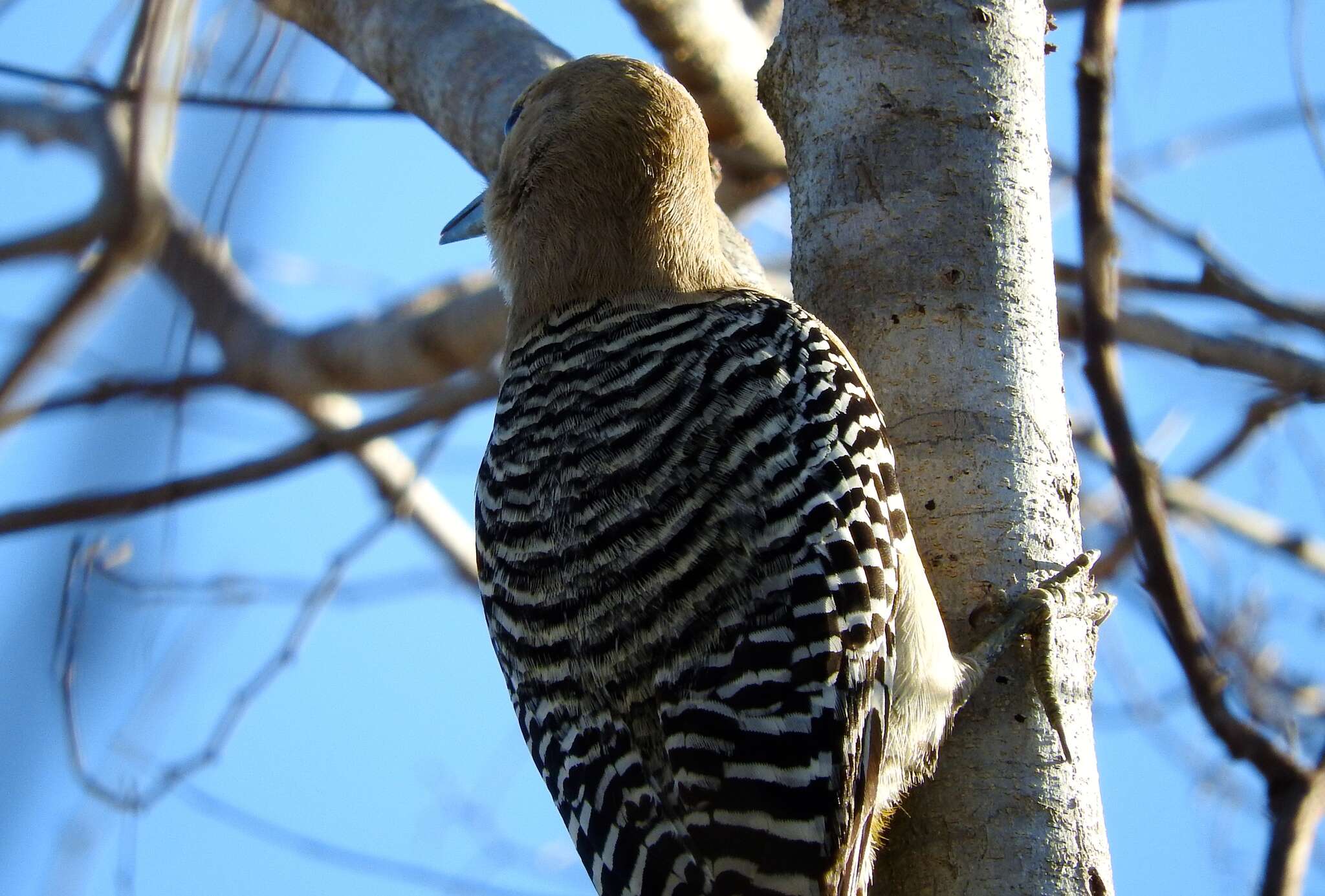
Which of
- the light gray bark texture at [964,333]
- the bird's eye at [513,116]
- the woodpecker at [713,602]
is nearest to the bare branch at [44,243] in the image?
the bird's eye at [513,116]

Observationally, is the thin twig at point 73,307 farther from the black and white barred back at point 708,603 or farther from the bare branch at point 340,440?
the bare branch at point 340,440

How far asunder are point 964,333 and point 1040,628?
66cm

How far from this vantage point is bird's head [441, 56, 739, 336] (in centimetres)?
372

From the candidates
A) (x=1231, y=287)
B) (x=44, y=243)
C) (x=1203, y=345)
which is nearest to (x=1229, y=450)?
(x=1203, y=345)

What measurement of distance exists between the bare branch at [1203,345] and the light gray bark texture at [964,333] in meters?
2.09

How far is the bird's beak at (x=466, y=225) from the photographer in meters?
4.27

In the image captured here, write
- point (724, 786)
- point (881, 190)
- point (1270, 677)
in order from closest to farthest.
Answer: point (724, 786)
point (881, 190)
point (1270, 677)

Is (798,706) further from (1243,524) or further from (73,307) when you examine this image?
(1243,524)

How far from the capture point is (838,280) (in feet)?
10.5

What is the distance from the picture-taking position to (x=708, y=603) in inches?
111

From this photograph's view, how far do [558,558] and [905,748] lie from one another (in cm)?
85

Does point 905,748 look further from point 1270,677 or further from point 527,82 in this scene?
point 1270,677

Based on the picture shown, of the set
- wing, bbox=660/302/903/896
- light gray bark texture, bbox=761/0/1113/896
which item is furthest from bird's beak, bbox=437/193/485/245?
wing, bbox=660/302/903/896

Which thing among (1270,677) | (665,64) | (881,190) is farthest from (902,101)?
(1270,677)
